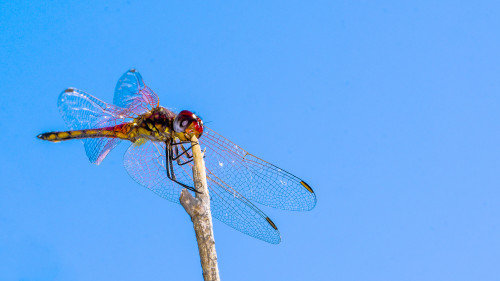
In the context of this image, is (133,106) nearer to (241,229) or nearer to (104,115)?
(104,115)

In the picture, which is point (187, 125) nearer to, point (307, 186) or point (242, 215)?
point (242, 215)

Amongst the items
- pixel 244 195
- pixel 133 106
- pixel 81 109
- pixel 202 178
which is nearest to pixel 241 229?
pixel 244 195

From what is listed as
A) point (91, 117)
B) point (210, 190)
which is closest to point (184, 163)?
point (210, 190)

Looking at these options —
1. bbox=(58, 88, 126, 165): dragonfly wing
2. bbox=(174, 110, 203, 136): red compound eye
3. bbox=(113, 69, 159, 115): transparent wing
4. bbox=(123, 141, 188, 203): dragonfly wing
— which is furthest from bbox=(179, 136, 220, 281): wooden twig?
bbox=(58, 88, 126, 165): dragonfly wing

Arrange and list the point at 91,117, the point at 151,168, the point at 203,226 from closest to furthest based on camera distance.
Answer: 1. the point at 203,226
2. the point at 151,168
3. the point at 91,117

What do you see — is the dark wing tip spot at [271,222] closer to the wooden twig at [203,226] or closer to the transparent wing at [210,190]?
the transparent wing at [210,190]

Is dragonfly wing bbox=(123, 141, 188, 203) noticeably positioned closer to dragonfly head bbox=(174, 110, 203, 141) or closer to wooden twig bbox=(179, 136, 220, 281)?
dragonfly head bbox=(174, 110, 203, 141)

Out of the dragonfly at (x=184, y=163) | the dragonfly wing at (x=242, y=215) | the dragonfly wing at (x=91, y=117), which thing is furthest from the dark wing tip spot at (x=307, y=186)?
the dragonfly wing at (x=91, y=117)
